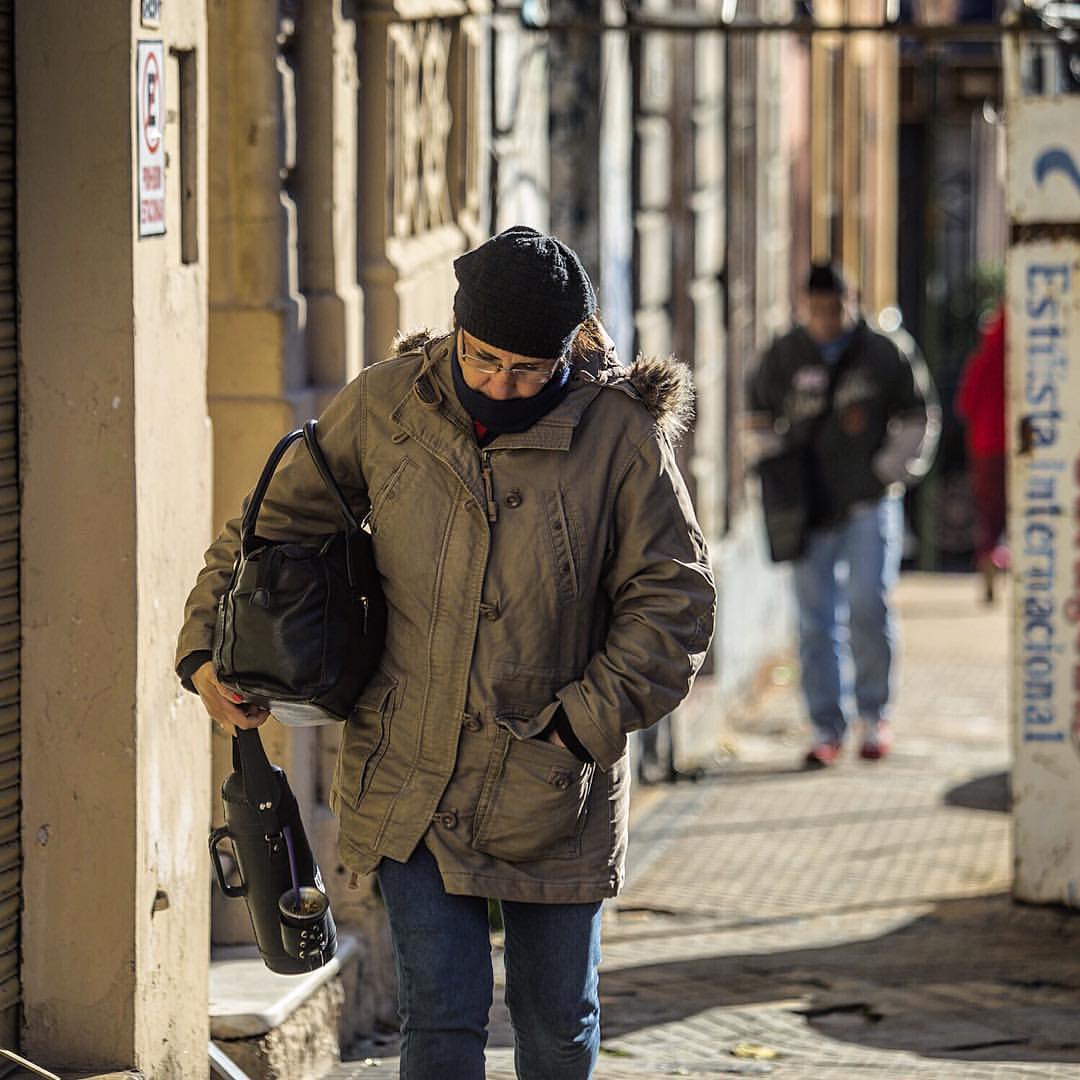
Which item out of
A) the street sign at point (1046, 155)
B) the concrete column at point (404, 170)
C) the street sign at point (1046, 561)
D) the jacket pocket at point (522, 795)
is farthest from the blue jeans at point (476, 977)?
the street sign at point (1046, 155)

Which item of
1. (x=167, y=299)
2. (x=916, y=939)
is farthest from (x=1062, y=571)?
(x=167, y=299)

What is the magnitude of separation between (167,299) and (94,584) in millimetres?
539

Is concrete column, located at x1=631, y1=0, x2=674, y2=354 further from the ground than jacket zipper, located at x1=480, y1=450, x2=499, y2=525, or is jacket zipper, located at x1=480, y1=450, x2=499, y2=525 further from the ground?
concrete column, located at x1=631, y1=0, x2=674, y2=354

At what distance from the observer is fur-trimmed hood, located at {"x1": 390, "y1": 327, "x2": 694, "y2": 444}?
3.66 metres

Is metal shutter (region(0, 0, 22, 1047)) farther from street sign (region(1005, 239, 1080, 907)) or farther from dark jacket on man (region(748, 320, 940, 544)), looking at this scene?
dark jacket on man (region(748, 320, 940, 544))

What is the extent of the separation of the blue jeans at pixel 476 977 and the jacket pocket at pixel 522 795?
12 centimetres

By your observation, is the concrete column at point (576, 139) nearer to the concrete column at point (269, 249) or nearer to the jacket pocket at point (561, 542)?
the concrete column at point (269, 249)

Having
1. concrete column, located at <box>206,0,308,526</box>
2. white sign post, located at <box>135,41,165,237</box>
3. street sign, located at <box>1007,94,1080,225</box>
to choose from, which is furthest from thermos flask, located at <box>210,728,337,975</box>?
street sign, located at <box>1007,94,1080,225</box>

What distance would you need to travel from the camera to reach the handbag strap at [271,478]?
144 inches

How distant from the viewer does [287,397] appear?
5137 millimetres


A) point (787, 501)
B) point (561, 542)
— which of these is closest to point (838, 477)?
point (787, 501)

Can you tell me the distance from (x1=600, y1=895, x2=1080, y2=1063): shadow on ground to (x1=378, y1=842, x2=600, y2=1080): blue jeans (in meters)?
1.74

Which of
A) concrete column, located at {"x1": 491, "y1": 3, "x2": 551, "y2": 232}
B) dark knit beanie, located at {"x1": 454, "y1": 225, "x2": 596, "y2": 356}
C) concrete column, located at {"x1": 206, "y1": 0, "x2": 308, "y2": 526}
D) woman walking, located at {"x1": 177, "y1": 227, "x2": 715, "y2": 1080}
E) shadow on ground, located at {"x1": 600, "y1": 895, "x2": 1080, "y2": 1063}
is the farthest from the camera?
concrete column, located at {"x1": 491, "y1": 3, "x2": 551, "y2": 232}

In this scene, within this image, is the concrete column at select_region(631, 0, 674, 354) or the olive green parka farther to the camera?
the concrete column at select_region(631, 0, 674, 354)
